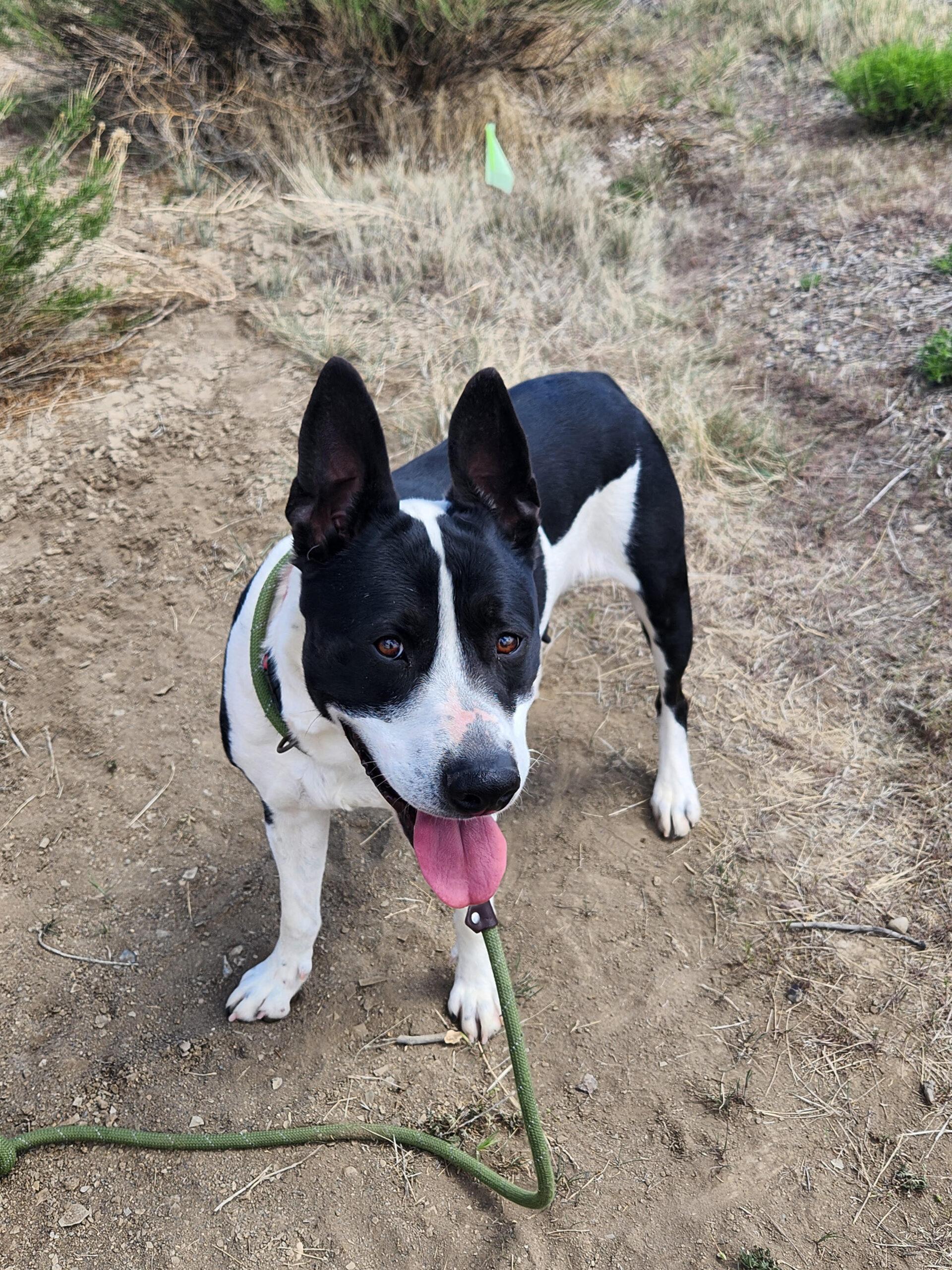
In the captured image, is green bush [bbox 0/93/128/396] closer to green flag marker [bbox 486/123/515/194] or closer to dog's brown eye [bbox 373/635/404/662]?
green flag marker [bbox 486/123/515/194]

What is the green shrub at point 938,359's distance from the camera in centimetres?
452

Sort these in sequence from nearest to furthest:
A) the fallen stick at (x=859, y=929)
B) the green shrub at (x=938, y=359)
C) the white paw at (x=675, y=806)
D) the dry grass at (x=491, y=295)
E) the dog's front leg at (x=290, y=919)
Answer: the dog's front leg at (x=290, y=919)
the fallen stick at (x=859, y=929)
the white paw at (x=675, y=806)
the green shrub at (x=938, y=359)
the dry grass at (x=491, y=295)

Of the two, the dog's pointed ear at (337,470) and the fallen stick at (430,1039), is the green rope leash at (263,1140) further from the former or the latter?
the dog's pointed ear at (337,470)

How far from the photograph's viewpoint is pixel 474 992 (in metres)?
2.74

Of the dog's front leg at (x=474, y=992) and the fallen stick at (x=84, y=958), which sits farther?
the fallen stick at (x=84, y=958)

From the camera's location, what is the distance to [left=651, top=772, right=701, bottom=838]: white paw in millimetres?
3283

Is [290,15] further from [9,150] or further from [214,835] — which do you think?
[214,835]

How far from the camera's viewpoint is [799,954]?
2939 millimetres

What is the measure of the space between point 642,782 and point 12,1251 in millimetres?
2184

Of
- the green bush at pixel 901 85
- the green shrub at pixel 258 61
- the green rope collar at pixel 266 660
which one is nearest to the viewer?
the green rope collar at pixel 266 660

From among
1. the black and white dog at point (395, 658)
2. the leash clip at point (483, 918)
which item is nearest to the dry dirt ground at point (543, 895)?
the black and white dog at point (395, 658)

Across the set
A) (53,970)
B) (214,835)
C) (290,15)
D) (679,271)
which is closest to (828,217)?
(679,271)

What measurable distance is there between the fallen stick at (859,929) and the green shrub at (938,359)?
2.67 meters

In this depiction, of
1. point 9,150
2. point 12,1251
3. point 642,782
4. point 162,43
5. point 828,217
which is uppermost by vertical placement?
point 162,43
